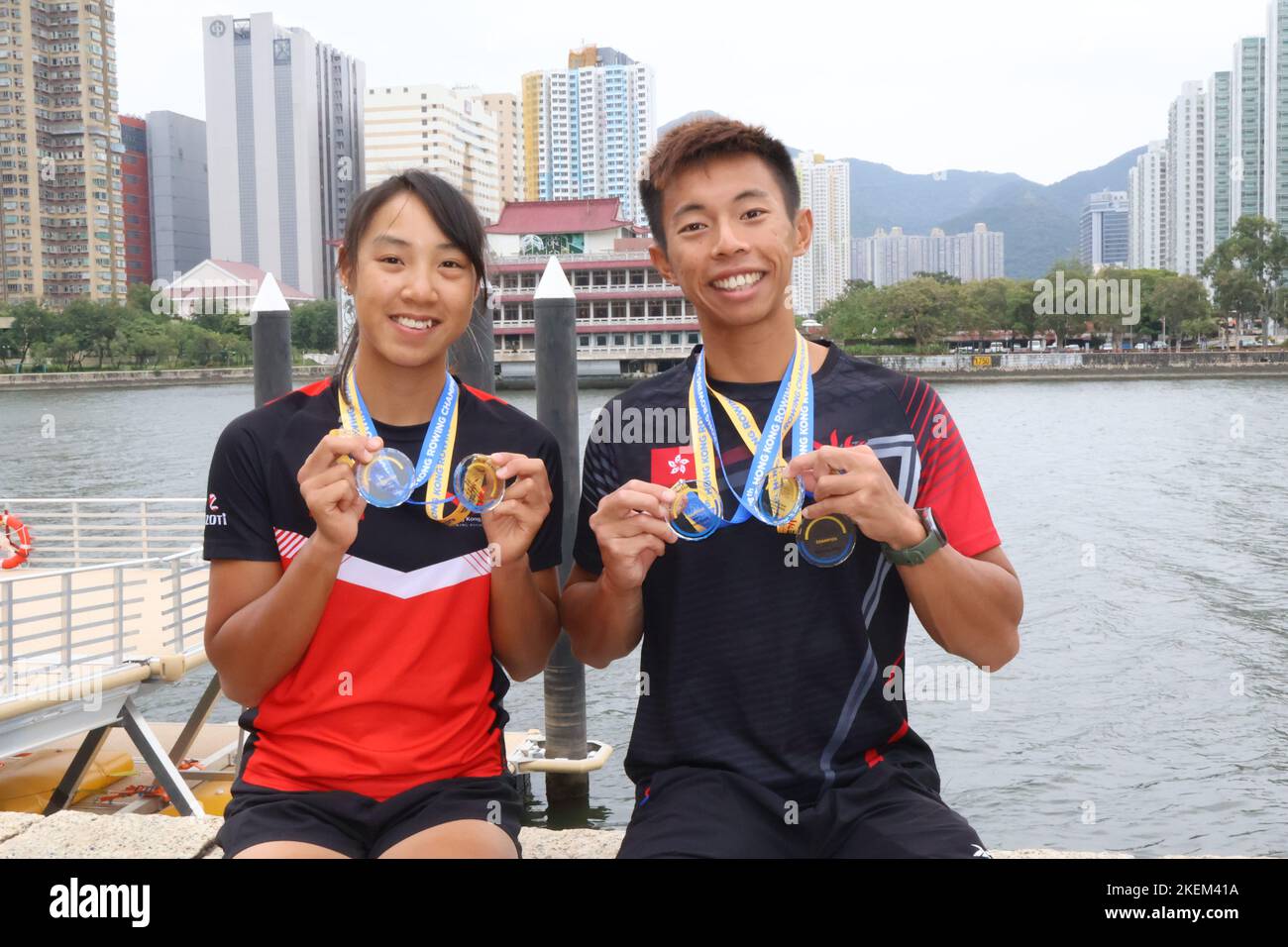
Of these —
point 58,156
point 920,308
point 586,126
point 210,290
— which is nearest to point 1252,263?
point 920,308

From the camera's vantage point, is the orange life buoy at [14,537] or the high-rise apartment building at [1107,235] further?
the high-rise apartment building at [1107,235]

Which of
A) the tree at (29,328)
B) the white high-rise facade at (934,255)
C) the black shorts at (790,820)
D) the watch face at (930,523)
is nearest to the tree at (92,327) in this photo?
the tree at (29,328)

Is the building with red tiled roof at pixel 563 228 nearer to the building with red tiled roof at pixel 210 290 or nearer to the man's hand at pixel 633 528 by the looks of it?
the building with red tiled roof at pixel 210 290

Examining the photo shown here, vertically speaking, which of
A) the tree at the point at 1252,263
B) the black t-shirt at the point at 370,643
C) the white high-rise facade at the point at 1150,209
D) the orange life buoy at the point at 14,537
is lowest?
the orange life buoy at the point at 14,537

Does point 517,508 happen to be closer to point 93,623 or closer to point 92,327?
point 93,623

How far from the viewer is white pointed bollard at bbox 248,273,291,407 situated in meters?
8.25

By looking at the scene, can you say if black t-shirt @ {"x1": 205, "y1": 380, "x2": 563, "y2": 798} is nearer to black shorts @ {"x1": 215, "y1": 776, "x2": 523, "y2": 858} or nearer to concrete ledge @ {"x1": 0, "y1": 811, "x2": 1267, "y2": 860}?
black shorts @ {"x1": 215, "y1": 776, "x2": 523, "y2": 858}

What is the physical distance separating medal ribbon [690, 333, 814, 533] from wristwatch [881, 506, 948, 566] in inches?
11.3

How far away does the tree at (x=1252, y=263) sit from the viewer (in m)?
72.2

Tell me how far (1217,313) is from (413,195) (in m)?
81.4

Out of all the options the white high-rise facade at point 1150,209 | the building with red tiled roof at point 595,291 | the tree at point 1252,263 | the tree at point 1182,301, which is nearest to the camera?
the building with red tiled roof at point 595,291

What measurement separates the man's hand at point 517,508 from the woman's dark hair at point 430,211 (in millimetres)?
550

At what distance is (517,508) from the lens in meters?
2.52

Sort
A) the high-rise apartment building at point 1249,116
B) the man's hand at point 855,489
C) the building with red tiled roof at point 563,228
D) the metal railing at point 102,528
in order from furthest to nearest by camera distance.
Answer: the high-rise apartment building at point 1249,116
the building with red tiled roof at point 563,228
the metal railing at point 102,528
the man's hand at point 855,489
